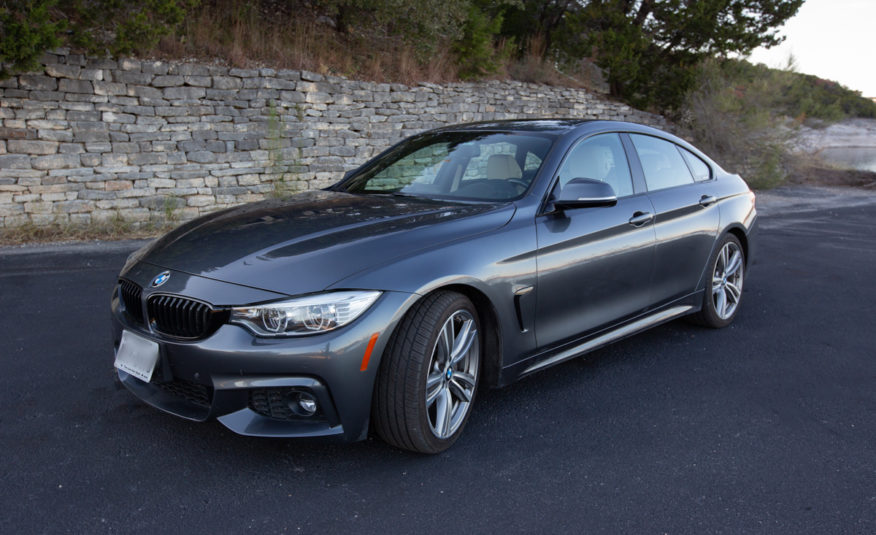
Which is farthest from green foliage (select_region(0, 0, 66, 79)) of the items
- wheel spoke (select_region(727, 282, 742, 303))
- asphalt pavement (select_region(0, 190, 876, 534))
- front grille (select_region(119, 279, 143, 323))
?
wheel spoke (select_region(727, 282, 742, 303))

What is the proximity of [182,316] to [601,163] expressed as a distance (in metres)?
2.56

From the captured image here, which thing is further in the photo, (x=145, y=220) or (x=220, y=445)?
(x=145, y=220)

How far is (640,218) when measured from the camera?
13.5 feet

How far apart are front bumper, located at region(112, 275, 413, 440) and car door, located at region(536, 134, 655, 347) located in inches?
39.2

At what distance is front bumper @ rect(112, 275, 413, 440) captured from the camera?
2.64 m

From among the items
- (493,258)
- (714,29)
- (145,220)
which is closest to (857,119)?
(714,29)

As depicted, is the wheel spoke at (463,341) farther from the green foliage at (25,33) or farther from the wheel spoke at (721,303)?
the green foliage at (25,33)

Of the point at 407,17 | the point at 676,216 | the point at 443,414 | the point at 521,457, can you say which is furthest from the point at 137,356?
the point at 407,17

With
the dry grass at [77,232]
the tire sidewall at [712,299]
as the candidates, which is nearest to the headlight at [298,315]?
the tire sidewall at [712,299]

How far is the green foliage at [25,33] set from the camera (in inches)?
330

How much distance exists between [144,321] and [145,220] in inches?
296

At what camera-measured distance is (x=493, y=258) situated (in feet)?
10.5

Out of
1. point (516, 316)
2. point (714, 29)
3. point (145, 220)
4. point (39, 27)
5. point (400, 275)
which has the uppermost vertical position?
point (714, 29)

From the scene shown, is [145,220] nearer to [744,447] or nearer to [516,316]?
[516,316]
